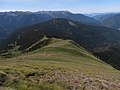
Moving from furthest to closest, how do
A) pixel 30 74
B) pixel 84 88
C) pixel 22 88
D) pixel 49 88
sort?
pixel 30 74 → pixel 84 88 → pixel 49 88 → pixel 22 88

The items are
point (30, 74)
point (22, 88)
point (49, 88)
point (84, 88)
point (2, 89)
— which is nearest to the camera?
point (2, 89)

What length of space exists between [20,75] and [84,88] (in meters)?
6.93

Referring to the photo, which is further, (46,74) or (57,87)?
(46,74)

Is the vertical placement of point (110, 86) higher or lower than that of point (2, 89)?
lower

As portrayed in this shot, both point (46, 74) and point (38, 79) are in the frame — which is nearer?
point (38, 79)

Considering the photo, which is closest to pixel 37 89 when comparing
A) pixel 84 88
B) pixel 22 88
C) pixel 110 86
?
pixel 22 88

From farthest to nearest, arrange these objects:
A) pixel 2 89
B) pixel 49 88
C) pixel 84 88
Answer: pixel 84 88 → pixel 49 88 → pixel 2 89

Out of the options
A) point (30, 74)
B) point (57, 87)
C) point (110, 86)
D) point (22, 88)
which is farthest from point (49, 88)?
point (110, 86)

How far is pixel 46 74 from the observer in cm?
3306

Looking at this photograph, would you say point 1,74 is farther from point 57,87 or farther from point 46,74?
point 46,74

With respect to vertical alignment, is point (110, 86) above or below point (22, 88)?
below

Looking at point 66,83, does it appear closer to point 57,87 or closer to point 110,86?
point 57,87

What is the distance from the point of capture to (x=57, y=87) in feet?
85.0

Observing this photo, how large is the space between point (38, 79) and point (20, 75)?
1.99 meters
